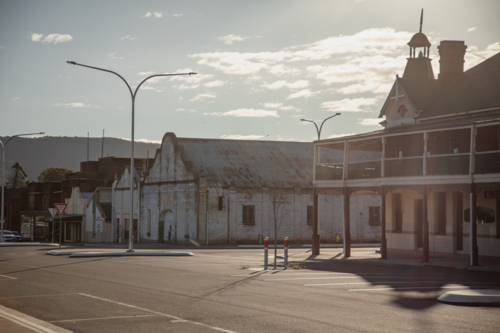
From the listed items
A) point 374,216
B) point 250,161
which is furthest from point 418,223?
point 250,161

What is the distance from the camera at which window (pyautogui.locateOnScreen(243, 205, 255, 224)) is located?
155ft

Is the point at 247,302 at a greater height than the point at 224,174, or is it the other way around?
the point at 224,174

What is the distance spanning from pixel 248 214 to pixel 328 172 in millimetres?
17518

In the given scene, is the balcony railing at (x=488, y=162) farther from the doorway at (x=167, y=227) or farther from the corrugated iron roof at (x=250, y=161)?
the doorway at (x=167, y=227)

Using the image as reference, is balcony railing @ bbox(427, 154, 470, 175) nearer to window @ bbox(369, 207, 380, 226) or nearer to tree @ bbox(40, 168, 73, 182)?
window @ bbox(369, 207, 380, 226)

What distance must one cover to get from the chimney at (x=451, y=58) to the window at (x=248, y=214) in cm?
1973

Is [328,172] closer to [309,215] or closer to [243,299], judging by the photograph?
[309,215]

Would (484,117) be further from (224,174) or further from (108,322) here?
(224,174)

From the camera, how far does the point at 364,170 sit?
28.8m

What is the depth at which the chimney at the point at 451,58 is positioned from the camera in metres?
32.9

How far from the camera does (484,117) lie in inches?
1026

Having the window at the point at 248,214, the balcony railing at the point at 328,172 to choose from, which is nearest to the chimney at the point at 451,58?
the balcony railing at the point at 328,172

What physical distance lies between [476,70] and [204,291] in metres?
23.7

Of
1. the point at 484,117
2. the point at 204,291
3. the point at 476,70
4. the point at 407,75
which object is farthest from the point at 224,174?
the point at 204,291
